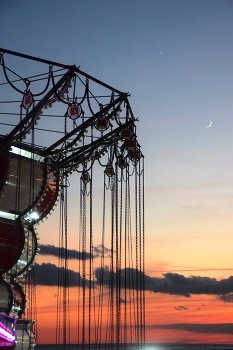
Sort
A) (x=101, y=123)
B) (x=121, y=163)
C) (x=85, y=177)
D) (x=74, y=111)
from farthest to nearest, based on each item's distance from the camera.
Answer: (x=85, y=177) → (x=121, y=163) → (x=101, y=123) → (x=74, y=111)

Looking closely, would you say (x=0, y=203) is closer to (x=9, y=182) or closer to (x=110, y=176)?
(x=9, y=182)

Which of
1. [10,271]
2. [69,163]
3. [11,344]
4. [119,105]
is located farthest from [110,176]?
[11,344]

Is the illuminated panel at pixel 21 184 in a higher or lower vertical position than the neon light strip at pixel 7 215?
higher

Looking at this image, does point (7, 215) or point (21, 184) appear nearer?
point (21, 184)

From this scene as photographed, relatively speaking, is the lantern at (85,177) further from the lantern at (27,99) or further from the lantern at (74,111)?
the lantern at (27,99)

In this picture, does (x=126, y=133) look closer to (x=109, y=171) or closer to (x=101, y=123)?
(x=101, y=123)

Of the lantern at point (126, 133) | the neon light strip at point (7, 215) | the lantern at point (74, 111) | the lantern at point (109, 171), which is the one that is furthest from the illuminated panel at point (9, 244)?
the lantern at point (126, 133)

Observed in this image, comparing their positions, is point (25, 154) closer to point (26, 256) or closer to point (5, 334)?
point (26, 256)

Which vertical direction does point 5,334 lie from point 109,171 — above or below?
below

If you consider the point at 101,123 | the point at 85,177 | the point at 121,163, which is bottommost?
the point at 85,177

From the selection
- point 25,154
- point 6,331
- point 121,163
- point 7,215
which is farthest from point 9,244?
point 121,163

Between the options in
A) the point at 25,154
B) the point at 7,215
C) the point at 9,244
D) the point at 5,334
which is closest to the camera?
the point at 5,334

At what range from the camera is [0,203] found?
1442cm

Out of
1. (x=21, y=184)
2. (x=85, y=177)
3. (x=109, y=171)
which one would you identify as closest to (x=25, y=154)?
(x=21, y=184)
